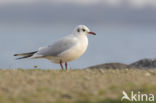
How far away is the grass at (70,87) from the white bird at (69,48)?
1537mm

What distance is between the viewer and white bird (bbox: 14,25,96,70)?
1245 cm

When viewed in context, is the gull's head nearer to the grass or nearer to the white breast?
the white breast

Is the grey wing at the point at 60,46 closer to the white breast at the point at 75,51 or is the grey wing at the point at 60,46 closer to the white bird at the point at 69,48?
the white bird at the point at 69,48

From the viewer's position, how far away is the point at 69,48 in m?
12.5

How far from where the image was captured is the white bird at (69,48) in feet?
40.8

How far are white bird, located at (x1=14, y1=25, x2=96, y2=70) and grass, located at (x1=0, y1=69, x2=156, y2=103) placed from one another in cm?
154

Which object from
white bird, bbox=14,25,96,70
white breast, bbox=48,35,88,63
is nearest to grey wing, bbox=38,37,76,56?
white bird, bbox=14,25,96,70

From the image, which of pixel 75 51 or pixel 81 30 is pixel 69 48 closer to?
pixel 75 51

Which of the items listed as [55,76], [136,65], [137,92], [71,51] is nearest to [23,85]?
[55,76]

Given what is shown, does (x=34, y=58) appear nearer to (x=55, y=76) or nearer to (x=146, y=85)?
(x=55, y=76)

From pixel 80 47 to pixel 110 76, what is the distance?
6.77 feet

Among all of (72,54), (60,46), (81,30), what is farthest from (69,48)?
(81,30)

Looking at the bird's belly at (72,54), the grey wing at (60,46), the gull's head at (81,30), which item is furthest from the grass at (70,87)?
the gull's head at (81,30)

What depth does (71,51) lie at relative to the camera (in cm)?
1239
